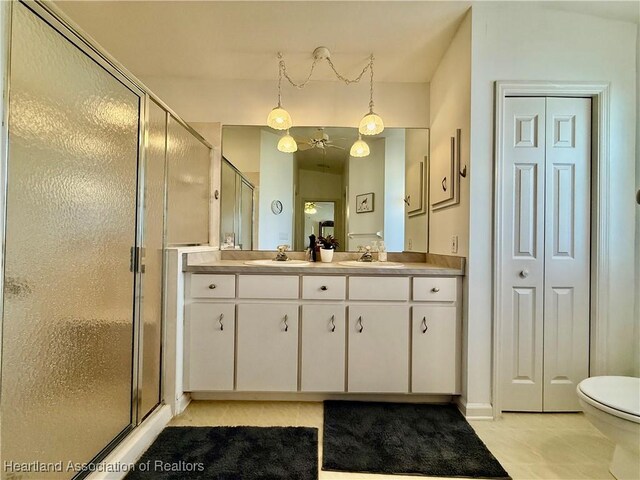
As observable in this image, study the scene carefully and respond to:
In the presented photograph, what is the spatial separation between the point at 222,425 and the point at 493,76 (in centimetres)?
259

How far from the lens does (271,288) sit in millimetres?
1878

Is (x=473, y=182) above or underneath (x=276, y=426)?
above

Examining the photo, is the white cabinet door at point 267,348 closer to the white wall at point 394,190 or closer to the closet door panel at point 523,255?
Answer: the white wall at point 394,190

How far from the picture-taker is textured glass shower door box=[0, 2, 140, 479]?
2.97 feet

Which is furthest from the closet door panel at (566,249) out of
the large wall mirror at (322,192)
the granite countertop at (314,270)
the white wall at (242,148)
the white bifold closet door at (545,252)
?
the white wall at (242,148)

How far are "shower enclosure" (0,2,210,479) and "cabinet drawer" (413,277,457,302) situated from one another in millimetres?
1563

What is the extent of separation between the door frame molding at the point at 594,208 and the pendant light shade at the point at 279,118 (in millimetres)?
1396

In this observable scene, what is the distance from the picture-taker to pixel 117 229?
133cm

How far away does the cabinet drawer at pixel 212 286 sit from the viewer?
188 cm

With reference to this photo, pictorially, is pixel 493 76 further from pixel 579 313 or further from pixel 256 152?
pixel 256 152

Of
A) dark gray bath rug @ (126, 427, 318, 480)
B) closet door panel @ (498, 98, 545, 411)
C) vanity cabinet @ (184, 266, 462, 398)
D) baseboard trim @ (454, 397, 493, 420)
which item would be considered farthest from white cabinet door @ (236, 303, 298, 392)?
closet door panel @ (498, 98, 545, 411)

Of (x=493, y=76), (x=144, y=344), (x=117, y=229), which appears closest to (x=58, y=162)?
(x=117, y=229)

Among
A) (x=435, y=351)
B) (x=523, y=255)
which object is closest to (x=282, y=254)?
(x=435, y=351)

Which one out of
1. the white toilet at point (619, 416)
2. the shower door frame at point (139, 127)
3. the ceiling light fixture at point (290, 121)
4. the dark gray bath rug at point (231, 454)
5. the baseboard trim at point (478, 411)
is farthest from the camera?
the ceiling light fixture at point (290, 121)
